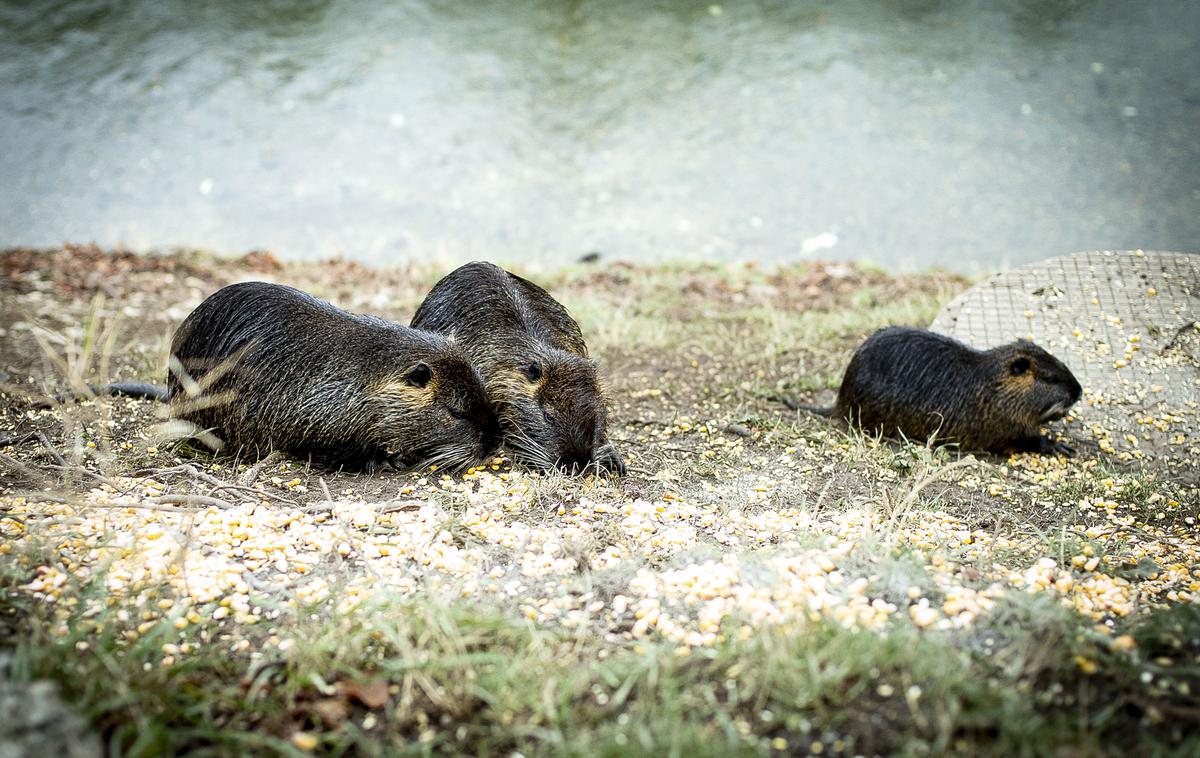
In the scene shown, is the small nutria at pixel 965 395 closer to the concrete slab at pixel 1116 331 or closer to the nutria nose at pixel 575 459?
the concrete slab at pixel 1116 331

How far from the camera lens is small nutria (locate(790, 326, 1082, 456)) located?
15.1 ft

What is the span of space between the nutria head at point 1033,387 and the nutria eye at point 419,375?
8.79 feet

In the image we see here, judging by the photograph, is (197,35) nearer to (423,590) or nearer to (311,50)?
(311,50)

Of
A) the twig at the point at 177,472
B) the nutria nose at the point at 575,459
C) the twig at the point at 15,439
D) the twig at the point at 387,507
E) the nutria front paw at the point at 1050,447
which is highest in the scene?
the twig at the point at 15,439

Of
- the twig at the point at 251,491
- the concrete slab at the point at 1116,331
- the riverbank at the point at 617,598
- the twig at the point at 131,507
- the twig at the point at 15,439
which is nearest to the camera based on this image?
the riverbank at the point at 617,598

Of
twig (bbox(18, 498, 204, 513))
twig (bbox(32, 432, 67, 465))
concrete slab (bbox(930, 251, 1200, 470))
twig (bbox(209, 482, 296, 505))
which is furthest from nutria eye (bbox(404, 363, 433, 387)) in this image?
concrete slab (bbox(930, 251, 1200, 470))

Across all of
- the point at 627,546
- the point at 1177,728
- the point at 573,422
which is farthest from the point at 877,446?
the point at 1177,728

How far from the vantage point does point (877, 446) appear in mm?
4383

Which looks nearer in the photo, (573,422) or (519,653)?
(519,653)

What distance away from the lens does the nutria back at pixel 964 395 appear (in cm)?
459

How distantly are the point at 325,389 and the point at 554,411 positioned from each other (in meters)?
0.92

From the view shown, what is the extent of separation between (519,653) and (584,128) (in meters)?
8.17

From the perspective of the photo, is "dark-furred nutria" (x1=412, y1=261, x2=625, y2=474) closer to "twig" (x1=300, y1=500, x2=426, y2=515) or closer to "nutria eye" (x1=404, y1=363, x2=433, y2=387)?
"nutria eye" (x1=404, y1=363, x2=433, y2=387)

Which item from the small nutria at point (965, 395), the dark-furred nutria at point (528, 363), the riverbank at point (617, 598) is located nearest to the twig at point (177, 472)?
the riverbank at point (617, 598)
